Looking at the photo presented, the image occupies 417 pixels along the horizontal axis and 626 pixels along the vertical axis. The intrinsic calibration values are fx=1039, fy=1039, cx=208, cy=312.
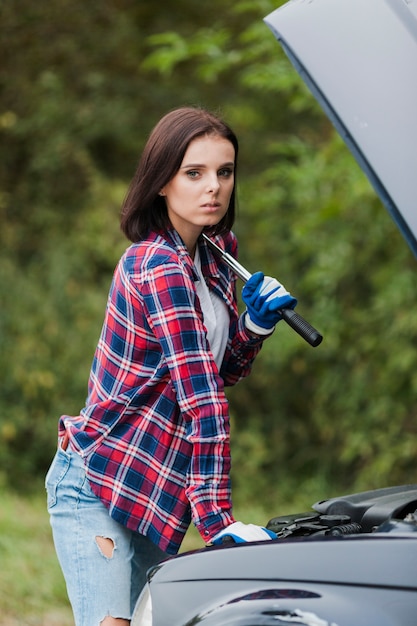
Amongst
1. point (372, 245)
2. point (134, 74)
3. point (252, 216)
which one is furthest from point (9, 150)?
point (372, 245)

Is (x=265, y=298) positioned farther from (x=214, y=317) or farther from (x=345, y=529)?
(x=345, y=529)

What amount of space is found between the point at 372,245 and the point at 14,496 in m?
3.43

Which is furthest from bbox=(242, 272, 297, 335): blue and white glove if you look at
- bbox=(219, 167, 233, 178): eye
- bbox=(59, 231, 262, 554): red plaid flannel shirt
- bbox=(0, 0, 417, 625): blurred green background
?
Answer: bbox=(0, 0, 417, 625): blurred green background

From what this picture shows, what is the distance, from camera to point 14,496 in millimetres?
8258

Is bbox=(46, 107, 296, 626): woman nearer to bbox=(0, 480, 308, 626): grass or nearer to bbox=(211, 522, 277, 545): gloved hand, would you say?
bbox=(211, 522, 277, 545): gloved hand

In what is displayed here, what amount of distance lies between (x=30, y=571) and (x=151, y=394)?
3159mm

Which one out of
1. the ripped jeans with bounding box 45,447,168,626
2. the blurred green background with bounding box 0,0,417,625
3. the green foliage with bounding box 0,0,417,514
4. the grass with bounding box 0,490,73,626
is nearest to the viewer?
the ripped jeans with bounding box 45,447,168,626

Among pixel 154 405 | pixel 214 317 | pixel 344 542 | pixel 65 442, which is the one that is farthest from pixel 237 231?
pixel 344 542

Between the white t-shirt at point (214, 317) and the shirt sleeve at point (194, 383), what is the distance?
0.69 feet

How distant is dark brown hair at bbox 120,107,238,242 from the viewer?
2691mm

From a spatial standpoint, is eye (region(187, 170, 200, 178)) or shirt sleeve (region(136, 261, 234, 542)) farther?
eye (region(187, 170, 200, 178))

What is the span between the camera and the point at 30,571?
5.49 meters

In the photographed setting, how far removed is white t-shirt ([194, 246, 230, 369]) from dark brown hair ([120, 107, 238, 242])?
181 mm

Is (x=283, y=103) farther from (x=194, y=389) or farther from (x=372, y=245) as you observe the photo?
(x=194, y=389)
